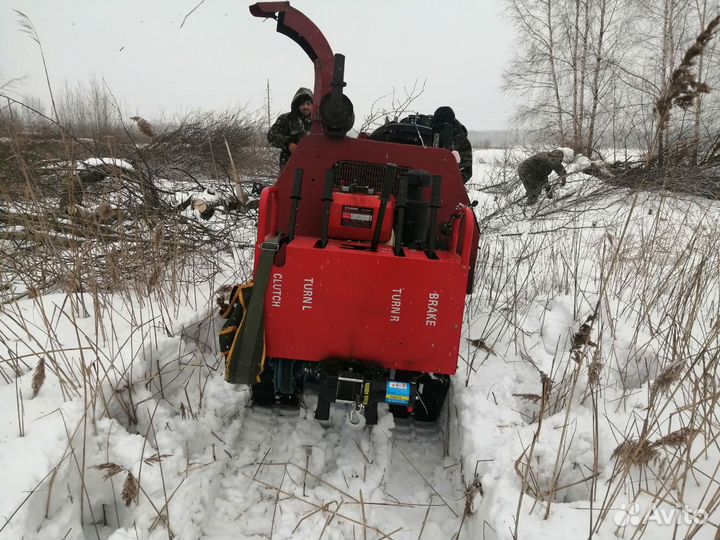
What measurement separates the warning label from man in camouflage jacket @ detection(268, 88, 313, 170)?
113 inches

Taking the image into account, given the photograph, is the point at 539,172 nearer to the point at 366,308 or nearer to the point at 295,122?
the point at 295,122

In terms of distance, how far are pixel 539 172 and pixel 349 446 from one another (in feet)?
22.5

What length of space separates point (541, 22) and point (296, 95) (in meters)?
15.6

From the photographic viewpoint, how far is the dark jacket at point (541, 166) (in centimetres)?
769

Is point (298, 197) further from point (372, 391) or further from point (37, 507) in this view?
point (37, 507)

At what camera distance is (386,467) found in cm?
224

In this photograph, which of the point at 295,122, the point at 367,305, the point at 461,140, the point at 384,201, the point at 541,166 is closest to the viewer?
the point at 367,305

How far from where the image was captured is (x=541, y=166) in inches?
304

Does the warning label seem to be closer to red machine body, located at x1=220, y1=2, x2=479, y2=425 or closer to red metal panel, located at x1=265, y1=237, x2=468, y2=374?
red machine body, located at x1=220, y1=2, x2=479, y2=425

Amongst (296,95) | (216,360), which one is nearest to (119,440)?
(216,360)

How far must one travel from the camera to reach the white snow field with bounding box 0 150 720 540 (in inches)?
63.2

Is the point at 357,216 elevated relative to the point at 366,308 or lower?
elevated

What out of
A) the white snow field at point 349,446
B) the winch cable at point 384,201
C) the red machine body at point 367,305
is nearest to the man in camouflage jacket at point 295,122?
the white snow field at point 349,446

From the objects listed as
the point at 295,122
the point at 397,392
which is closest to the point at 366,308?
the point at 397,392
